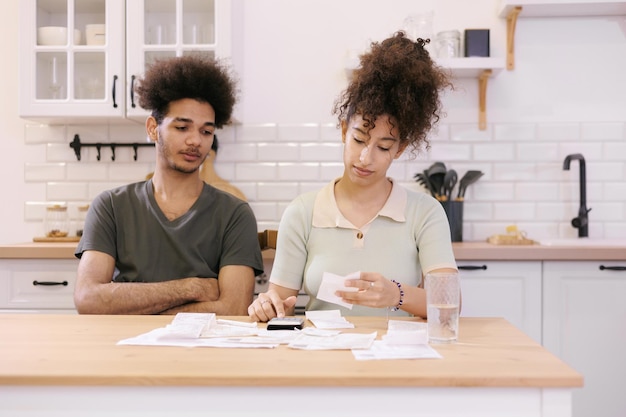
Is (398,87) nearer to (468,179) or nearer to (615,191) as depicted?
(468,179)

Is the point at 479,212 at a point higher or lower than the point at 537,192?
lower

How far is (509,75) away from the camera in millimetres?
3697

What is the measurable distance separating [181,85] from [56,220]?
1563mm

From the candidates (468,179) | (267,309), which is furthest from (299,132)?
(267,309)

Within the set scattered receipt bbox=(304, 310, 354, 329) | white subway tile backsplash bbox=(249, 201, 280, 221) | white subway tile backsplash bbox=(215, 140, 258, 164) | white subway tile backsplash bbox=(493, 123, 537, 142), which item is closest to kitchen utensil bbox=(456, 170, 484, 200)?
white subway tile backsplash bbox=(493, 123, 537, 142)

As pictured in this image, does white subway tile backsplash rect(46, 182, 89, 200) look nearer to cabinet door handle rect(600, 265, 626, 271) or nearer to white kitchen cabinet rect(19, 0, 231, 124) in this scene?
white kitchen cabinet rect(19, 0, 231, 124)

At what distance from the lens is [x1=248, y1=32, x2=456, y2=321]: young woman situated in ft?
6.75

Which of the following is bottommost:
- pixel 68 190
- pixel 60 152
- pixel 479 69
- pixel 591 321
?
pixel 591 321

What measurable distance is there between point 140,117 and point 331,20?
3.77 feet

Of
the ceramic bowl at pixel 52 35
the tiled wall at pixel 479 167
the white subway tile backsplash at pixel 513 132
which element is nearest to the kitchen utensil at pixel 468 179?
the tiled wall at pixel 479 167

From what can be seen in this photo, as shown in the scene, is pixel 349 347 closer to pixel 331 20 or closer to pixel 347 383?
pixel 347 383

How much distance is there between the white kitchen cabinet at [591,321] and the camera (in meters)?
3.09

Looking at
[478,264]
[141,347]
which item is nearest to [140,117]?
[478,264]

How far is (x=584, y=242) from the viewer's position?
342 centimetres
